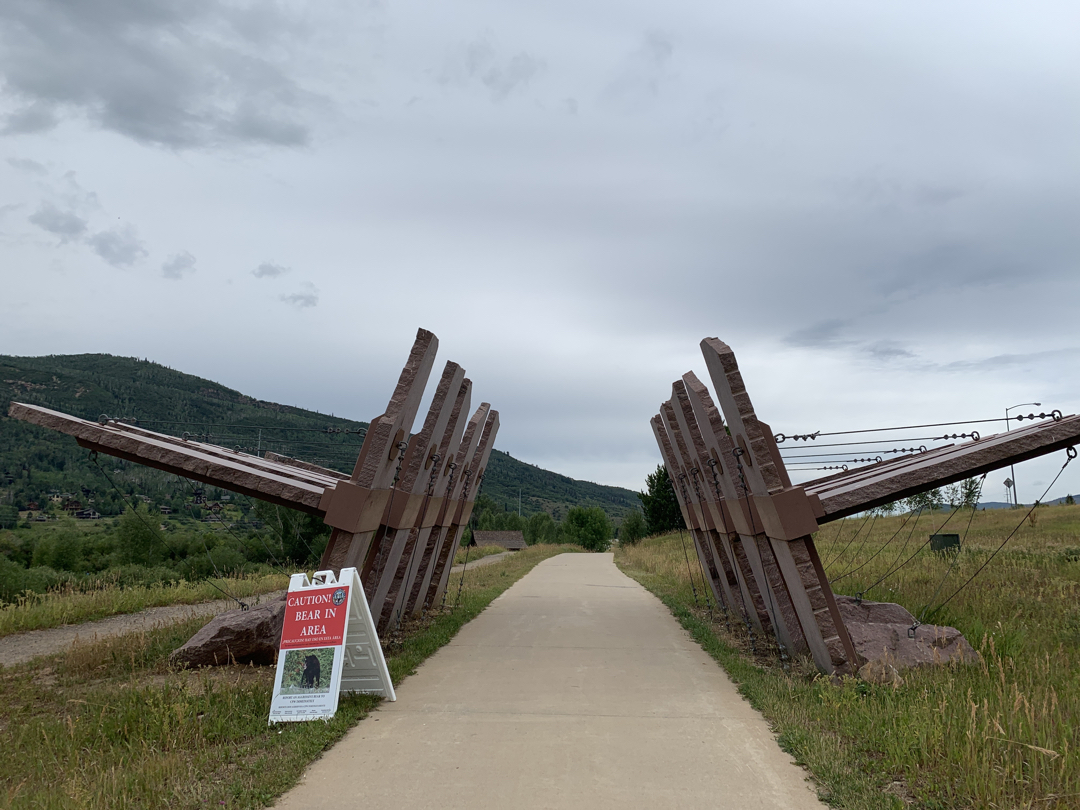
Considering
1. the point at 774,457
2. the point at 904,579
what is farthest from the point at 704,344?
the point at 904,579

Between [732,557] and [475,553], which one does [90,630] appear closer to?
[732,557]

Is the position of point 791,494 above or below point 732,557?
above

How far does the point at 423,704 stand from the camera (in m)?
6.90

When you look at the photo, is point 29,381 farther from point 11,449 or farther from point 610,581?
point 610,581

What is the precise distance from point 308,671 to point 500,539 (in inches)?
2567

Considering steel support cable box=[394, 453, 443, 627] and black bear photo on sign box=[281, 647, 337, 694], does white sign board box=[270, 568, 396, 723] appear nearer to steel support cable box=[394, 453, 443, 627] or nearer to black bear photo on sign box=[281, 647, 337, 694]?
black bear photo on sign box=[281, 647, 337, 694]

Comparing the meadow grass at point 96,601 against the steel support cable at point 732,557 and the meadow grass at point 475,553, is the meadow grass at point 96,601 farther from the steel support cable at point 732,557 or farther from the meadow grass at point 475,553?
the meadow grass at point 475,553

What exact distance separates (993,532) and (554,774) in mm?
25529

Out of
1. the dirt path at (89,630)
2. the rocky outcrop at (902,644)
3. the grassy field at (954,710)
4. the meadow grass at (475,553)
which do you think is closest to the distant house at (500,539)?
the meadow grass at (475,553)

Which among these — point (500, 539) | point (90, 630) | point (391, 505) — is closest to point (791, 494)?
point (391, 505)

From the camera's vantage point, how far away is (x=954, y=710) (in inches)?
217

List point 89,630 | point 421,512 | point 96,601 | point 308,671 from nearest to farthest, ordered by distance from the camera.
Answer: point 308,671 → point 421,512 → point 89,630 → point 96,601

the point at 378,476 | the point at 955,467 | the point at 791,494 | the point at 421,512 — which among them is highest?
the point at 955,467

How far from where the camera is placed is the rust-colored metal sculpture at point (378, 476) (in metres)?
7.93
